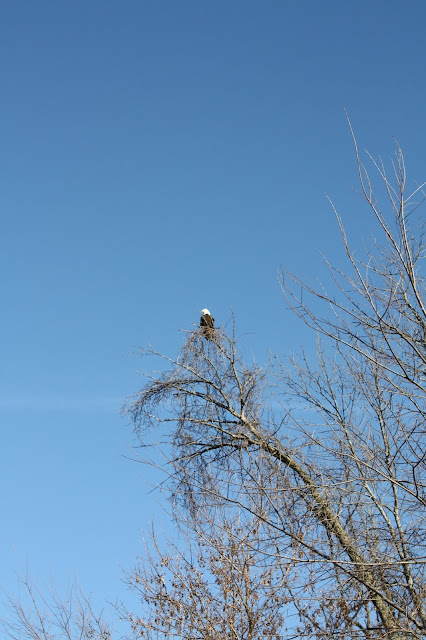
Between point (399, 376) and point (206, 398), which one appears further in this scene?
point (206, 398)

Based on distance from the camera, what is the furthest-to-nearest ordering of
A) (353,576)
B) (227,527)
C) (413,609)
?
(227,527) < (413,609) < (353,576)

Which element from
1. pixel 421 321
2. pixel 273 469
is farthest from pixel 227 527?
pixel 421 321

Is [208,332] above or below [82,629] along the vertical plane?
above

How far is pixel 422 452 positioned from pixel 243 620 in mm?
2689

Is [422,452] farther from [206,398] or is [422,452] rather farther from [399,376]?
[206,398]

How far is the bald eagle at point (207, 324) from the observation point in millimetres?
8625

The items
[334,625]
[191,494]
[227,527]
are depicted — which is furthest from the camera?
[191,494]

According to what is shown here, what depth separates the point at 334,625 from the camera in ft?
20.7

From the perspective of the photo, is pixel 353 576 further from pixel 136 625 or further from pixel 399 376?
pixel 136 625

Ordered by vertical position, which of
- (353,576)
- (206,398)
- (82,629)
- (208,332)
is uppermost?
(208,332)

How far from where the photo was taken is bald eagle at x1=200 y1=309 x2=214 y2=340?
28.3ft

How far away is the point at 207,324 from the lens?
29.1 ft

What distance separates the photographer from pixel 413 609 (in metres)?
5.40

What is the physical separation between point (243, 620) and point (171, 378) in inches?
116
